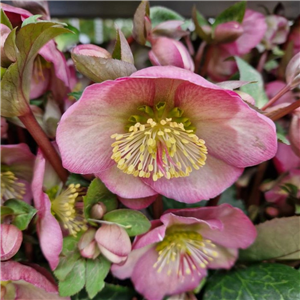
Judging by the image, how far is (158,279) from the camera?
1.70 feet

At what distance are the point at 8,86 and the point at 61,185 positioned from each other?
0.46ft

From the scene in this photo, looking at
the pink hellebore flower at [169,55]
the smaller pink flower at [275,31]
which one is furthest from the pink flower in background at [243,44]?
the pink hellebore flower at [169,55]

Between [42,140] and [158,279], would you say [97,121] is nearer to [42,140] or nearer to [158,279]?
[42,140]

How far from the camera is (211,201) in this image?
52 cm

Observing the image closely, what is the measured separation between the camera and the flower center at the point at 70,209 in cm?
46

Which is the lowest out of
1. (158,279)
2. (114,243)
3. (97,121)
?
(158,279)

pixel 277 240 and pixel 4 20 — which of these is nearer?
pixel 4 20

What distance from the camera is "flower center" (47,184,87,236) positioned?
18.1 inches

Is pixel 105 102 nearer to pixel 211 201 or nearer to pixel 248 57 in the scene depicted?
pixel 211 201

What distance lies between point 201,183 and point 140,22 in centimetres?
20

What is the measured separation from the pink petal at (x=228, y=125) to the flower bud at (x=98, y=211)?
0.13 metres

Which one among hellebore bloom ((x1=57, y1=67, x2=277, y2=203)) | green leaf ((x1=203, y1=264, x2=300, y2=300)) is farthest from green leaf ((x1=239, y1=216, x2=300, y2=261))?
hellebore bloom ((x1=57, y1=67, x2=277, y2=203))

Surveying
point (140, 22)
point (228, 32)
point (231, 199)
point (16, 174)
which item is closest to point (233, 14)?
point (228, 32)

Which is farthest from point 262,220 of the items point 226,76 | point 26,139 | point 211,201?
point 26,139
